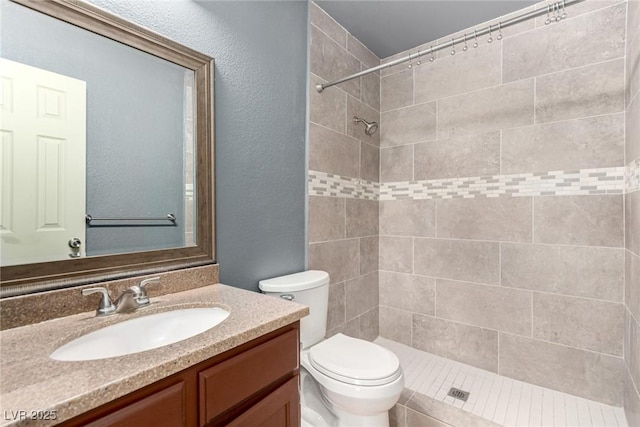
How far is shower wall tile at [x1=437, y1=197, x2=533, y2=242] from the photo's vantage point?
6.39 feet

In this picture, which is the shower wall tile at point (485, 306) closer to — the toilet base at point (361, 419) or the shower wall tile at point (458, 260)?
the shower wall tile at point (458, 260)

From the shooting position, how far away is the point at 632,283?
1478mm

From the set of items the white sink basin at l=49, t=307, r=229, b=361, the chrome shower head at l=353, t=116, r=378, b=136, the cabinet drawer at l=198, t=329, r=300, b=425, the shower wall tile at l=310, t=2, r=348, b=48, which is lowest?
the cabinet drawer at l=198, t=329, r=300, b=425

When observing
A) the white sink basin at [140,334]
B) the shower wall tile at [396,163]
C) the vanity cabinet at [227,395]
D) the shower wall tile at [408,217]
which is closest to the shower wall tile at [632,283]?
the shower wall tile at [408,217]

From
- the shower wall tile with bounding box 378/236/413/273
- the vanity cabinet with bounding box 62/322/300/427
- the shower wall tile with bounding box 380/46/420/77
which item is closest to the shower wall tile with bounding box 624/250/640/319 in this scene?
the shower wall tile with bounding box 378/236/413/273

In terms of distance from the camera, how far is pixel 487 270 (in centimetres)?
207

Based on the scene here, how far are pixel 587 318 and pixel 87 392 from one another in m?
2.31

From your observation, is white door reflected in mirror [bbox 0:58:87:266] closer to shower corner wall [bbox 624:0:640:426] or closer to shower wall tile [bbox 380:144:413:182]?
shower wall tile [bbox 380:144:413:182]

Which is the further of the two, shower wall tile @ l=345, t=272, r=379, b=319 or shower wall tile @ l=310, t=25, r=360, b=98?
shower wall tile @ l=345, t=272, r=379, b=319

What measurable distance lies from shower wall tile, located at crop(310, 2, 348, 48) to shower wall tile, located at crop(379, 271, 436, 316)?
179cm

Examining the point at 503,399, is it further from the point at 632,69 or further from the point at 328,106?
the point at 328,106

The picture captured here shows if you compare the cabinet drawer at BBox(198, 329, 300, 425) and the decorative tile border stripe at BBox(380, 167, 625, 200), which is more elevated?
the decorative tile border stripe at BBox(380, 167, 625, 200)

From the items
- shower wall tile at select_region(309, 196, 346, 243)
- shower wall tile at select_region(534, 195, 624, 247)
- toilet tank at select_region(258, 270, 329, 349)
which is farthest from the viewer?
shower wall tile at select_region(309, 196, 346, 243)

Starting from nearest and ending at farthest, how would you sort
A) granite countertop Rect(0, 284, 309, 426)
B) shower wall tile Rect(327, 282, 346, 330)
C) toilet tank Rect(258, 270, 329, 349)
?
granite countertop Rect(0, 284, 309, 426) < toilet tank Rect(258, 270, 329, 349) < shower wall tile Rect(327, 282, 346, 330)
